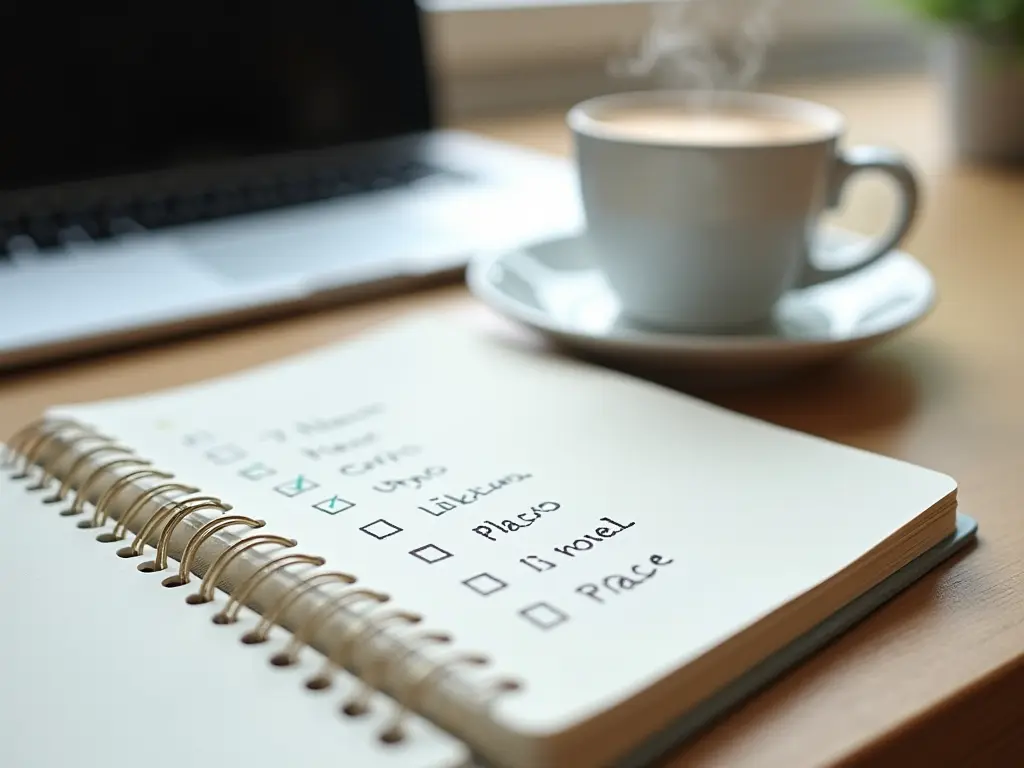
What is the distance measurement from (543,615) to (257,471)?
0.15m

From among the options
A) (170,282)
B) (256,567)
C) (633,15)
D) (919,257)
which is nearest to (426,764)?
(256,567)

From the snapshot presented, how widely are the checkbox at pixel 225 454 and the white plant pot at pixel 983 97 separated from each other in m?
0.74

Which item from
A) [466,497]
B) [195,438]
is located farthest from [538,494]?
[195,438]

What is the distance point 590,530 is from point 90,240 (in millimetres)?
449

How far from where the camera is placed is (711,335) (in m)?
0.55

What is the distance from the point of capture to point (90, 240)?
27.3 inches

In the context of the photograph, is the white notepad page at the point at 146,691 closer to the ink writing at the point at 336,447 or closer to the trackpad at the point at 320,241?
the ink writing at the point at 336,447

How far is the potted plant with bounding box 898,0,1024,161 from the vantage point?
0.91 meters

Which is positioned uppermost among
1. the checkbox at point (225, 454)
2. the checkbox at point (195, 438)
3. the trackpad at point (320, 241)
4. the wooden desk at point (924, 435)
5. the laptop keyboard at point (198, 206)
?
the laptop keyboard at point (198, 206)

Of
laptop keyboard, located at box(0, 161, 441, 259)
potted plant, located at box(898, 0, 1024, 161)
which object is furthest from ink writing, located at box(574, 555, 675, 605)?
potted plant, located at box(898, 0, 1024, 161)

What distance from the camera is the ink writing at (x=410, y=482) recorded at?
398 millimetres

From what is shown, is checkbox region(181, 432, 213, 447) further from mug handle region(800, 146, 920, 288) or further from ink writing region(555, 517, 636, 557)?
mug handle region(800, 146, 920, 288)

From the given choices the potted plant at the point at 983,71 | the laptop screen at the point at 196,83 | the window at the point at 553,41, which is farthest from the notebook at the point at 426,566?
the window at the point at 553,41

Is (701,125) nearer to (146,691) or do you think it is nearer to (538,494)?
(538,494)
